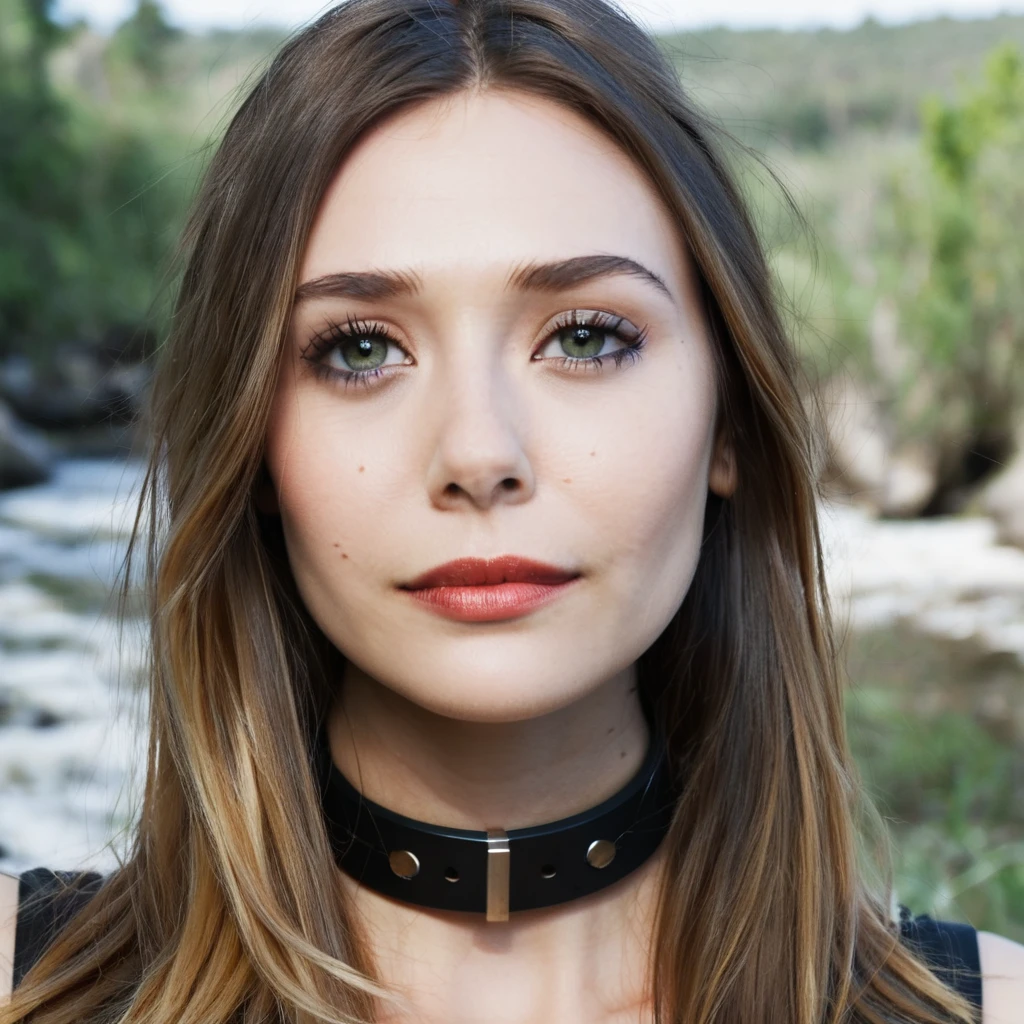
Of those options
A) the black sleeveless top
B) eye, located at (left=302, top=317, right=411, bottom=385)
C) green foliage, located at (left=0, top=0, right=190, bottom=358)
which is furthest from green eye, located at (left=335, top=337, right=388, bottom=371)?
green foliage, located at (left=0, top=0, right=190, bottom=358)

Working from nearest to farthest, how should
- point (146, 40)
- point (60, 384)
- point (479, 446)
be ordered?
point (479, 446), point (60, 384), point (146, 40)

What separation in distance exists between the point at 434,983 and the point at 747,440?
28.3 inches

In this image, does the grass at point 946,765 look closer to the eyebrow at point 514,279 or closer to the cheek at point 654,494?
the cheek at point 654,494

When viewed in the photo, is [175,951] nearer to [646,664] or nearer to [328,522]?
[328,522]

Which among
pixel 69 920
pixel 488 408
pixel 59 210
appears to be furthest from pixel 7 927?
pixel 59 210

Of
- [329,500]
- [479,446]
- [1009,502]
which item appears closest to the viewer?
[479,446]

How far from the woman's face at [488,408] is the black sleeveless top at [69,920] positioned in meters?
0.48

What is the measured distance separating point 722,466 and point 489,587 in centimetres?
42

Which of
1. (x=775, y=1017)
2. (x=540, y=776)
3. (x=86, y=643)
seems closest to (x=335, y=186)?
(x=540, y=776)

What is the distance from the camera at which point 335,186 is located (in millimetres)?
1367

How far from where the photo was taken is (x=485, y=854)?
4.56 feet

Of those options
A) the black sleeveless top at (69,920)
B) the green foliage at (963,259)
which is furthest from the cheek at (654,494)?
the green foliage at (963,259)

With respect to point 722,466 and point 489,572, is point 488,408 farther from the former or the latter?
point 722,466

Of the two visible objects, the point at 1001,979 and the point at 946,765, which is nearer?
the point at 1001,979
